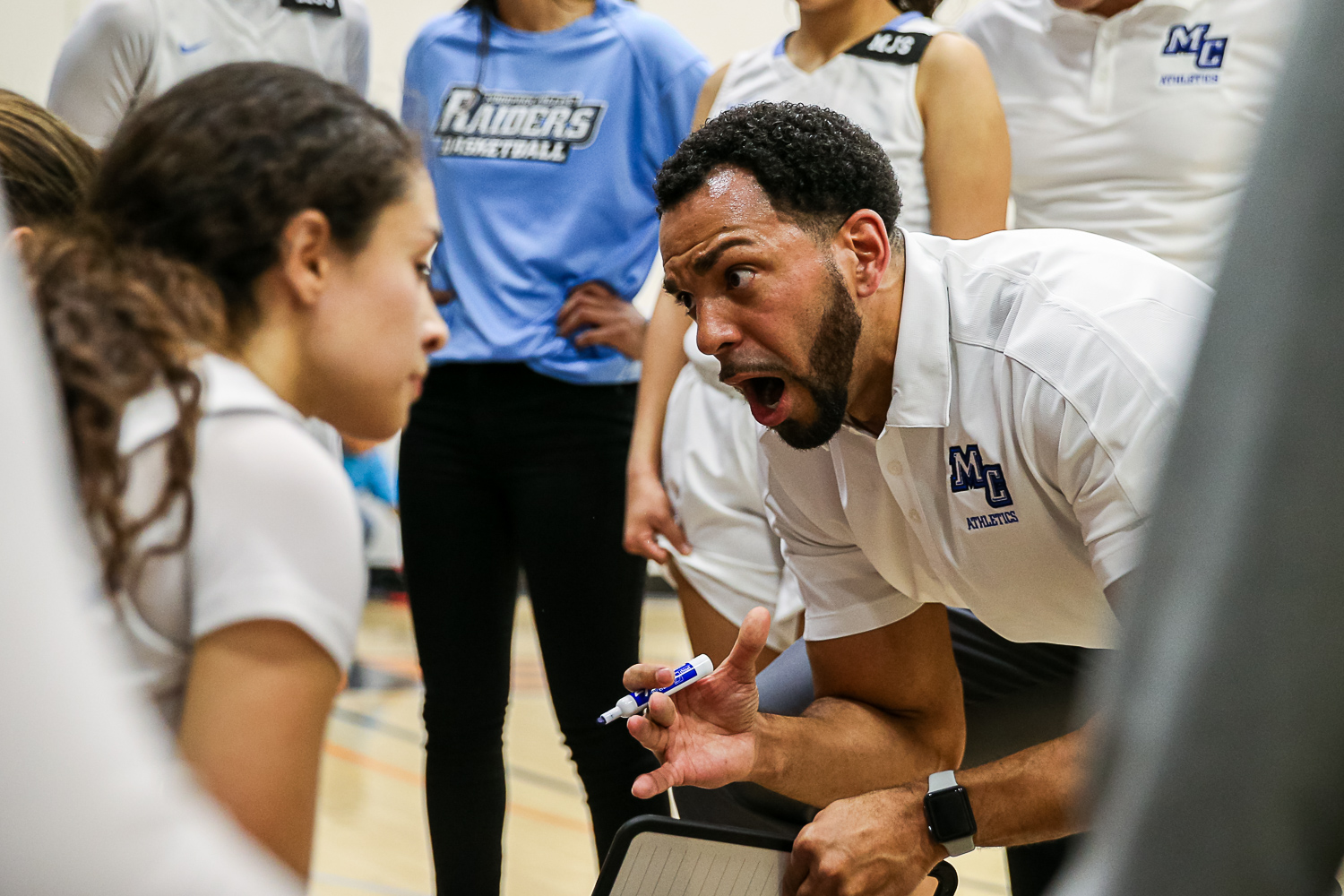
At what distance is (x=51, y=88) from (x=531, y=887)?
4.98 feet

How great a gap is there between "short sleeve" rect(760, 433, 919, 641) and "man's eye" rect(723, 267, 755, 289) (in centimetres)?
23

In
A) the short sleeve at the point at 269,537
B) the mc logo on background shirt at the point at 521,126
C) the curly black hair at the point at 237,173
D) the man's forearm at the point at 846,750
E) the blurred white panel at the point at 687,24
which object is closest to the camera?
the short sleeve at the point at 269,537

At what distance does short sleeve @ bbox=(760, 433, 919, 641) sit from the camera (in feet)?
4.69

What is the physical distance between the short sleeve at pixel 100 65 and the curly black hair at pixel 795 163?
872 millimetres

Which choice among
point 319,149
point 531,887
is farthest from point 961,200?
point 531,887

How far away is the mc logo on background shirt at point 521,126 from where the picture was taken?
1.72 metres

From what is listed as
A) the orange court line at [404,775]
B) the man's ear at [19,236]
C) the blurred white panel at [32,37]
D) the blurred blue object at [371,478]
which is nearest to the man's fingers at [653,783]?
the man's ear at [19,236]

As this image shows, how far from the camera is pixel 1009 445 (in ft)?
4.05

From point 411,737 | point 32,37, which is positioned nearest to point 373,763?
point 411,737

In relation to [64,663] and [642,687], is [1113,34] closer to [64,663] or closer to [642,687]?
[642,687]

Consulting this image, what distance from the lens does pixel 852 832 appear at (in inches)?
48.3

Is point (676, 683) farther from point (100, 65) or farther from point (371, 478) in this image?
point (371, 478)

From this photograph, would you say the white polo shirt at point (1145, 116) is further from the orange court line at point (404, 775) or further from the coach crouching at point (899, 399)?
the orange court line at point (404, 775)

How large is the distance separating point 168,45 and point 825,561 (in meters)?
1.19
